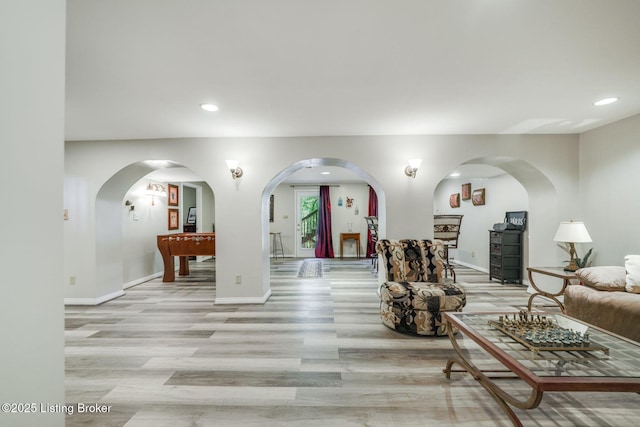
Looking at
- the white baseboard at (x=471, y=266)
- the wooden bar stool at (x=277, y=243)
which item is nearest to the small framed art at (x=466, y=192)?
the white baseboard at (x=471, y=266)

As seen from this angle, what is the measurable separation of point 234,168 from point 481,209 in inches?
230

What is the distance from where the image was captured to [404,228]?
4109mm

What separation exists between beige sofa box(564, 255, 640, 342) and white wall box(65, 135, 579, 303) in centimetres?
142

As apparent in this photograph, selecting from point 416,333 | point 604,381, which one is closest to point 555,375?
point 604,381

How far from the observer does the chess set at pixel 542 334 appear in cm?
172

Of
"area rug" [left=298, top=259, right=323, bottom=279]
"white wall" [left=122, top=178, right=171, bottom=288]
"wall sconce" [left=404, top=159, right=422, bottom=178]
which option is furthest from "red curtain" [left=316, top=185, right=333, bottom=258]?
"wall sconce" [left=404, top=159, right=422, bottom=178]

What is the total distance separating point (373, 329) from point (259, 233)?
2049 millimetres

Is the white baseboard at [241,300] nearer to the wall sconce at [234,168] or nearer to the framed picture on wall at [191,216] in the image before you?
the wall sconce at [234,168]

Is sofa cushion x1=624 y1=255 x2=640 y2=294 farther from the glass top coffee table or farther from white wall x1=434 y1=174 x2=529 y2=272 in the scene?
white wall x1=434 y1=174 x2=529 y2=272

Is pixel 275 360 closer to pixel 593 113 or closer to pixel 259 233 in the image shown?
pixel 259 233

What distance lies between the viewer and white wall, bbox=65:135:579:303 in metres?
4.07

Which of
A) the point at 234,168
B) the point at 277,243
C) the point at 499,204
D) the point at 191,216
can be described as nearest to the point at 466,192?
the point at 499,204

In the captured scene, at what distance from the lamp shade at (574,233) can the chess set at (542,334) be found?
189cm

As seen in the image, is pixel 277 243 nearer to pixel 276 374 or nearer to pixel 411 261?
pixel 411 261
